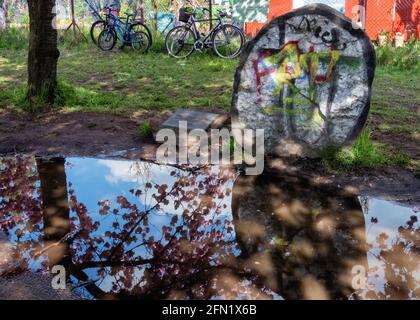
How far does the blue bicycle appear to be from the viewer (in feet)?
40.0

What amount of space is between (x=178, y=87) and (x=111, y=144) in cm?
304

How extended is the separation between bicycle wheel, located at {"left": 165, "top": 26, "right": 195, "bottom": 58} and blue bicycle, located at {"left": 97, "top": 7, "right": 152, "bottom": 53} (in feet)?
2.33

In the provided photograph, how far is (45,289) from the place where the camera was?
10.00 feet

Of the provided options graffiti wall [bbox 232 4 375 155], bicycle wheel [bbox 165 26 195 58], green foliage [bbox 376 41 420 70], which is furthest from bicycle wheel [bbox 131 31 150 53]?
graffiti wall [bbox 232 4 375 155]

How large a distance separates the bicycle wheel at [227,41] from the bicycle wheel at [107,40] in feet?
9.24

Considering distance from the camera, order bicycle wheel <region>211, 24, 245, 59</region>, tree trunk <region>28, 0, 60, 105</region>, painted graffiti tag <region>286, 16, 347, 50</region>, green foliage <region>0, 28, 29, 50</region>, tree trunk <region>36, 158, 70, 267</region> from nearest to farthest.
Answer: tree trunk <region>36, 158, 70, 267</region> → painted graffiti tag <region>286, 16, 347, 50</region> → tree trunk <region>28, 0, 60, 105</region> → bicycle wheel <region>211, 24, 245, 59</region> → green foliage <region>0, 28, 29, 50</region>

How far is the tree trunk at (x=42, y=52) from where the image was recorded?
686 cm

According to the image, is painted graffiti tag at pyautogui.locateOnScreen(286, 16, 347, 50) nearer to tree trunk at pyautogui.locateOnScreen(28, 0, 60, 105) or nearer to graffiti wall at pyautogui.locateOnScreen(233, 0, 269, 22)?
tree trunk at pyautogui.locateOnScreen(28, 0, 60, 105)

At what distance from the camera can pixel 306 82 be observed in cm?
521
